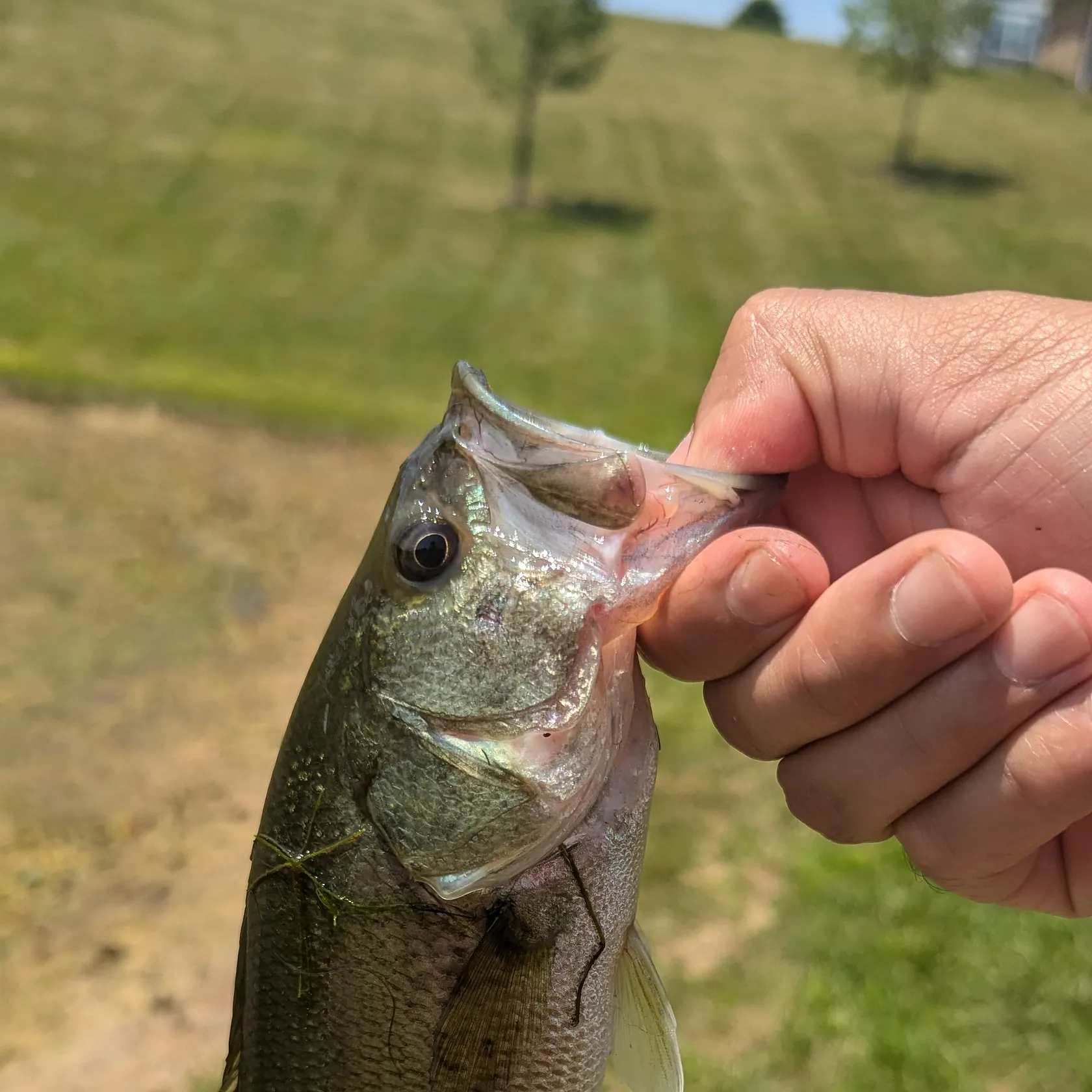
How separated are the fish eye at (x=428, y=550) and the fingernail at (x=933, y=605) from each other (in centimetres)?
81

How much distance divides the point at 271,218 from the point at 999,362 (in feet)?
64.6

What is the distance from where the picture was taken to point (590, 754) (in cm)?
186

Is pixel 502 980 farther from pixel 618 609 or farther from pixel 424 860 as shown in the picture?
pixel 618 609

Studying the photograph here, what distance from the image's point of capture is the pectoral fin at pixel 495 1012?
194 centimetres

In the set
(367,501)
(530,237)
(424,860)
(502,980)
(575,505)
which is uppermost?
(575,505)

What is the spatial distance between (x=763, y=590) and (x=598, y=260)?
18.8m

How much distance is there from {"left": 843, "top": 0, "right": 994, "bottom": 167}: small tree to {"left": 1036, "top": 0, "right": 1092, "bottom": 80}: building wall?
1521 centimetres

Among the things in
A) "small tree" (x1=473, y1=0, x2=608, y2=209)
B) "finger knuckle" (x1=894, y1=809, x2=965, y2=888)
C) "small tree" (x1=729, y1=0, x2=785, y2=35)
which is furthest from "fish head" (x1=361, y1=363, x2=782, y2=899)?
"small tree" (x1=729, y1=0, x2=785, y2=35)

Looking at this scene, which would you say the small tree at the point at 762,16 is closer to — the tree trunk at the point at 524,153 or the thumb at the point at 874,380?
the tree trunk at the point at 524,153

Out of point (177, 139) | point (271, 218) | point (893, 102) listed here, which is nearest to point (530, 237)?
point (271, 218)

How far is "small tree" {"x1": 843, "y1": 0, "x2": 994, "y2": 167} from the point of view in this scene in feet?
84.6

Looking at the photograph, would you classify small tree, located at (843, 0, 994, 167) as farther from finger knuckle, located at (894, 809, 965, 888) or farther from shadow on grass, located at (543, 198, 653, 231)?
finger knuckle, located at (894, 809, 965, 888)

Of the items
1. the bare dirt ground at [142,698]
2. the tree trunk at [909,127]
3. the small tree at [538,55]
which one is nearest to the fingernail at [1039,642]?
the bare dirt ground at [142,698]

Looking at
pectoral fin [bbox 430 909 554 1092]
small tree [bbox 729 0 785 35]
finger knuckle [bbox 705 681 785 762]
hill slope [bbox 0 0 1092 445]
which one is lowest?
small tree [bbox 729 0 785 35]
